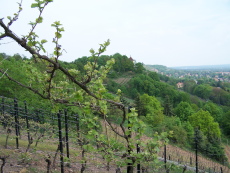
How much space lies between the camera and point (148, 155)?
208 centimetres

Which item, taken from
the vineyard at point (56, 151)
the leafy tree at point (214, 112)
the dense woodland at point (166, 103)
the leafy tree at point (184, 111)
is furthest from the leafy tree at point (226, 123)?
the vineyard at point (56, 151)

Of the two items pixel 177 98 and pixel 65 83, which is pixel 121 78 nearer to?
pixel 177 98

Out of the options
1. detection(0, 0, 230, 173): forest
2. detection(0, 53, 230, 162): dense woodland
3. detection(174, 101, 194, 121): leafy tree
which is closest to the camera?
detection(0, 0, 230, 173): forest

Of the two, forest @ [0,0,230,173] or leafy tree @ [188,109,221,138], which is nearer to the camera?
forest @ [0,0,230,173]

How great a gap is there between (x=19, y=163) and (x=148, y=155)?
4160mm

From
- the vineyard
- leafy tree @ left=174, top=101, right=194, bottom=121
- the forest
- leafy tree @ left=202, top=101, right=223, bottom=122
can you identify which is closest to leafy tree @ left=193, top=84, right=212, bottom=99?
leafy tree @ left=202, top=101, right=223, bottom=122

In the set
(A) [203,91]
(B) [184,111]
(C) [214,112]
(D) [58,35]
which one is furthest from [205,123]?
(A) [203,91]

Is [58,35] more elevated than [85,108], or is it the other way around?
[58,35]

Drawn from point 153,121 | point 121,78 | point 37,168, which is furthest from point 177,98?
point 37,168

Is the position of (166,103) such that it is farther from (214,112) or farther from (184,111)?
(214,112)

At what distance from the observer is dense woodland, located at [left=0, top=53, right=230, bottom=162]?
1409 cm

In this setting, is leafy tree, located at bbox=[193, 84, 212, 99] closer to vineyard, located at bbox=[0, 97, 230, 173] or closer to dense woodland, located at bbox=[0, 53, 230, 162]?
dense woodland, located at bbox=[0, 53, 230, 162]

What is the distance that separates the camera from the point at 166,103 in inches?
2119

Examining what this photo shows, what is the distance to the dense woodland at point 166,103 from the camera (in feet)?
46.2
